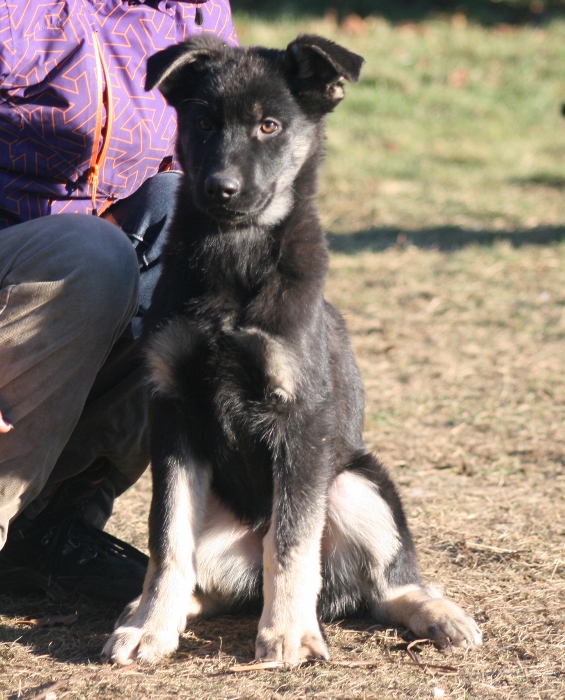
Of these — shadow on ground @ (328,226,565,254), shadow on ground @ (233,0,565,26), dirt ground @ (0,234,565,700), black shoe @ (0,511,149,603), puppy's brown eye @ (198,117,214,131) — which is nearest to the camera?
dirt ground @ (0,234,565,700)

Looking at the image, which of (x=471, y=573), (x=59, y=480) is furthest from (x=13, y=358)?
(x=471, y=573)

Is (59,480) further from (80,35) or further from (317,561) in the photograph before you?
(80,35)

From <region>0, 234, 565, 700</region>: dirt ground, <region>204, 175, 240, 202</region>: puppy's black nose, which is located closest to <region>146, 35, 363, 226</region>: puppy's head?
<region>204, 175, 240, 202</region>: puppy's black nose

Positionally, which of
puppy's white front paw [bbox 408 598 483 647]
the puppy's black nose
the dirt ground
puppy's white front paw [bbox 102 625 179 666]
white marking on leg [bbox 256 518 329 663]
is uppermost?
the puppy's black nose

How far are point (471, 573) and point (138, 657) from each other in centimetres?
131

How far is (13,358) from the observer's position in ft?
9.65

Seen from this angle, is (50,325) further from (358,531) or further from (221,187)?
(358,531)

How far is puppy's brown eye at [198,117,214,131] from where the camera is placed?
2980 mm

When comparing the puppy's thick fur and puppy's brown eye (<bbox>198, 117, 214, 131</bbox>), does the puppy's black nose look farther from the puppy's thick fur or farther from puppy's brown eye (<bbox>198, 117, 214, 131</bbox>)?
puppy's brown eye (<bbox>198, 117, 214, 131</bbox>)

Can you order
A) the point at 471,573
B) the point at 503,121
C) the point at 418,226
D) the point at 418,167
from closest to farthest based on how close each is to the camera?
the point at 471,573 → the point at 418,226 → the point at 418,167 → the point at 503,121

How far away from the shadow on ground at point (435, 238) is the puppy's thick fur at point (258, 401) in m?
4.68

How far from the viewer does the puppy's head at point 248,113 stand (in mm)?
2879

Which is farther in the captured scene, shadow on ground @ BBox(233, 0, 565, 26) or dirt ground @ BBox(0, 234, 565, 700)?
shadow on ground @ BBox(233, 0, 565, 26)

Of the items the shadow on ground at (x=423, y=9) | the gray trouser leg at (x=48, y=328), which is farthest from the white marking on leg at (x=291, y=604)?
the shadow on ground at (x=423, y=9)
